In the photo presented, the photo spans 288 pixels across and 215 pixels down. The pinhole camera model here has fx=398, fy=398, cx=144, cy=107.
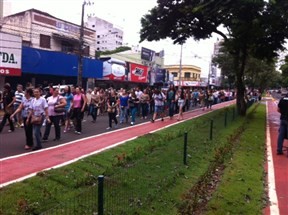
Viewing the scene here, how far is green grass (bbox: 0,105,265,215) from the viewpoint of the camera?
19.3 feet

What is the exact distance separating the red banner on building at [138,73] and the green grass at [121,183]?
33.4 meters

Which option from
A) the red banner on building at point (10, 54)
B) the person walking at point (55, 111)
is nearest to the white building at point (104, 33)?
the red banner on building at point (10, 54)

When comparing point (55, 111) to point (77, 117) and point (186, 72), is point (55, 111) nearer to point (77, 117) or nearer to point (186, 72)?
point (77, 117)

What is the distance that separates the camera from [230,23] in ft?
67.0

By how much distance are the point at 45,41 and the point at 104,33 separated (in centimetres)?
4825

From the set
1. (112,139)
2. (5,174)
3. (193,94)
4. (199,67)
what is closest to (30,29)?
(193,94)

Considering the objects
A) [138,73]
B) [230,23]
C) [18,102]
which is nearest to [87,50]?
[138,73]

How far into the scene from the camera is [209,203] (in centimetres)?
686

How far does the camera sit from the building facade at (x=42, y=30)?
3109 cm

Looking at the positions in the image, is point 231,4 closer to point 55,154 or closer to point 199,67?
point 55,154

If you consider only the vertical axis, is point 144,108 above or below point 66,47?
below

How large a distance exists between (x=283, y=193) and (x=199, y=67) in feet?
271

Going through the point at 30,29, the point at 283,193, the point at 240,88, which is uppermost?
the point at 30,29

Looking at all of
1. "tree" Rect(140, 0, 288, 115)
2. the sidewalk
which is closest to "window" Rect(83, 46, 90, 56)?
"tree" Rect(140, 0, 288, 115)
